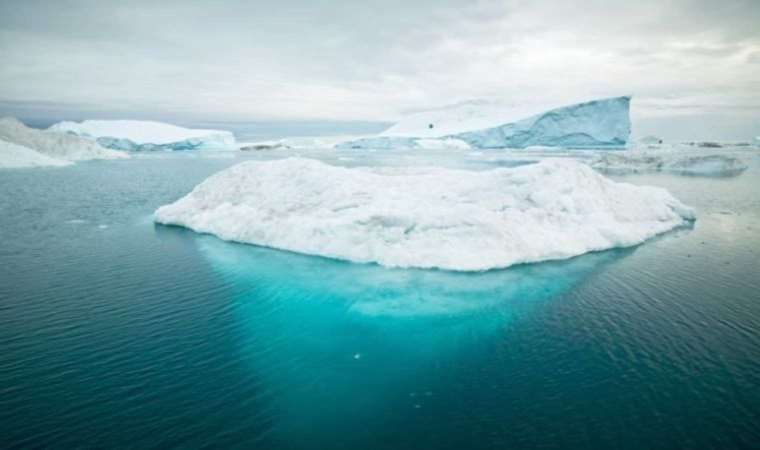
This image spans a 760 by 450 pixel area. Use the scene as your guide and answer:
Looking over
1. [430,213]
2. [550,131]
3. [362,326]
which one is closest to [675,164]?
[550,131]

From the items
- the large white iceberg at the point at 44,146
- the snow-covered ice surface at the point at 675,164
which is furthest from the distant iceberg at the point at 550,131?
the large white iceberg at the point at 44,146

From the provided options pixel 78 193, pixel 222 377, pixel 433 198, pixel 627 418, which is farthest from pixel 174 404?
pixel 78 193

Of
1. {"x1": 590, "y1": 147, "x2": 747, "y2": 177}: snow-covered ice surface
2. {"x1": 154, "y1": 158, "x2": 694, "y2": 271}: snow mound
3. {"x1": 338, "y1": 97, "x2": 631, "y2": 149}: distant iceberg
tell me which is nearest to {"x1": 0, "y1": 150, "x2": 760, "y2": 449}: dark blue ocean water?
{"x1": 154, "y1": 158, "x2": 694, "y2": 271}: snow mound

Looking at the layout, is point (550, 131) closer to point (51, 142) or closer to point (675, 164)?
point (675, 164)

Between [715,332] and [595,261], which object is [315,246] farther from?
[715,332]

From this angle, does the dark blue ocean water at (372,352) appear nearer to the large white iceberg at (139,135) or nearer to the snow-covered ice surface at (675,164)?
the snow-covered ice surface at (675,164)
